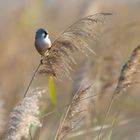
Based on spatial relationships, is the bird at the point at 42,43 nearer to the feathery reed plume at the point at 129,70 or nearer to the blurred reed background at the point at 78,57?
the blurred reed background at the point at 78,57

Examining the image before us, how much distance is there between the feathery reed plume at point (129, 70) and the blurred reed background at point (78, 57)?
0.21 meters

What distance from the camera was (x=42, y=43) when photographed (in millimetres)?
3301

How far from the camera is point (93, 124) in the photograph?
402 centimetres

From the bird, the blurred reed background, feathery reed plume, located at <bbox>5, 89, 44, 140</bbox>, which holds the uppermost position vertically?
the bird

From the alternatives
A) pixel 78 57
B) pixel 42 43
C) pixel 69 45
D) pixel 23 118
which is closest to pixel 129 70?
pixel 69 45

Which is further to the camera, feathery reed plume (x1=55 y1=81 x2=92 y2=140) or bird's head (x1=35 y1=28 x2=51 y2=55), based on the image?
bird's head (x1=35 y1=28 x2=51 y2=55)

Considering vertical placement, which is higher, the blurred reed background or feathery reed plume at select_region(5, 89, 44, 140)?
feathery reed plume at select_region(5, 89, 44, 140)

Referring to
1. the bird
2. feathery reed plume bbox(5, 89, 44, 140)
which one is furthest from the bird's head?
feathery reed plume bbox(5, 89, 44, 140)

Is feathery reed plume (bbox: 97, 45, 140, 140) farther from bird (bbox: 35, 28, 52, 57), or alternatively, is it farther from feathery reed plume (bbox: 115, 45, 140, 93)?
bird (bbox: 35, 28, 52, 57)

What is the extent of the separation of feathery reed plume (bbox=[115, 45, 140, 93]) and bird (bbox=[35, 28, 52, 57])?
1.09 ft

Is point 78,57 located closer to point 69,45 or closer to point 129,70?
point 129,70

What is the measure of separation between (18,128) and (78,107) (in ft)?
1.05

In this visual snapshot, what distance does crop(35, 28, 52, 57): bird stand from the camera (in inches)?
127

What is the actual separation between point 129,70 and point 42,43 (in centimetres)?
43
